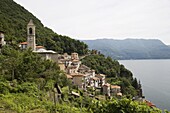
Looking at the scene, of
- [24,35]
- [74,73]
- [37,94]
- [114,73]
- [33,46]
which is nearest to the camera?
[37,94]

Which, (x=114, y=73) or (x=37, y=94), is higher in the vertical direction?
(x=37, y=94)

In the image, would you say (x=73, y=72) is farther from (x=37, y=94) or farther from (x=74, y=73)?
(x=37, y=94)

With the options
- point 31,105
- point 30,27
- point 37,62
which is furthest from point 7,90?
point 30,27

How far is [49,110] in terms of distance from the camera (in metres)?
15.7

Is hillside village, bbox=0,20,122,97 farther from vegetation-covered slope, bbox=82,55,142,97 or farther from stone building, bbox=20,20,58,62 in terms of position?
vegetation-covered slope, bbox=82,55,142,97

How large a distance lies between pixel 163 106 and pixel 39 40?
91.4 feet

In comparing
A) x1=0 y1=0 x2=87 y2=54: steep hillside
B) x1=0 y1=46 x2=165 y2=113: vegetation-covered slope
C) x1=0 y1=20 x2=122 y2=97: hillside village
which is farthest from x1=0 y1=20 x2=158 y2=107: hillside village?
x1=0 y1=0 x2=87 y2=54: steep hillside

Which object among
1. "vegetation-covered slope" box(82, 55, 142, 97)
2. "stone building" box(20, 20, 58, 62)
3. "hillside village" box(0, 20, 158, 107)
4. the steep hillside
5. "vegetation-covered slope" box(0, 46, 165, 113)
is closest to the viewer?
"vegetation-covered slope" box(0, 46, 165, 113)

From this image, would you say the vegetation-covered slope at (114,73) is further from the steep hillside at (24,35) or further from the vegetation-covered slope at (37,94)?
the vegetation-covered slope at (37,94)

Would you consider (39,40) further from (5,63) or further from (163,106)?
(5,63)

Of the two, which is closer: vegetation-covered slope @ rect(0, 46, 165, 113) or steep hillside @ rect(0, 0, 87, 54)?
vegetation-covered slope @ rect(0, 46, 165, 113)

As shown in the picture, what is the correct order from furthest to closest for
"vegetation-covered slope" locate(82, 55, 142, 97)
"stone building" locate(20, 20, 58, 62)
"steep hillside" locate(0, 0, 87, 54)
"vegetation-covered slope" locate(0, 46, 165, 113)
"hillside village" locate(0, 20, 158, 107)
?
1. "steep hillside" locate(0, 0, 87, 54)
2. "vegetation-covered slope" locate(82, 55, 142, 97)
3. "hillside village" locate(0, 20, 158, 107)
4. "stone building" locate(20, 20, 58, 62)
5. "vegetation-covered slope" locate(0, 46, 165, 113)

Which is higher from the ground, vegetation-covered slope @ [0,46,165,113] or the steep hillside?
the steep hillside

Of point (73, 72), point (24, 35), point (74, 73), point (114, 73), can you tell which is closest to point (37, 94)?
point (74, 73)
